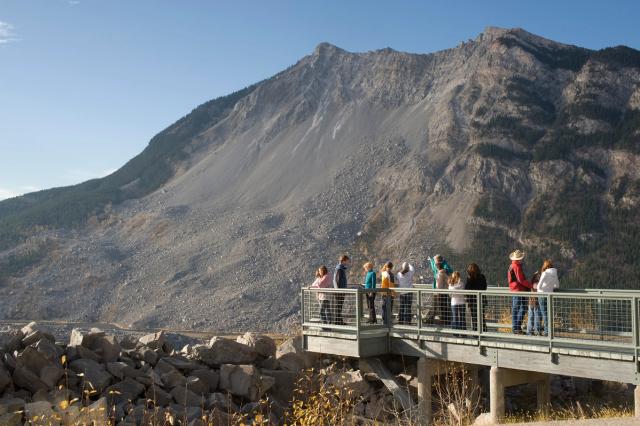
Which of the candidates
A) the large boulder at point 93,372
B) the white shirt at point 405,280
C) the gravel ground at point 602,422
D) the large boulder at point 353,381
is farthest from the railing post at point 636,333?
the large boulder at point 93,372

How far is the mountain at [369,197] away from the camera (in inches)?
1783

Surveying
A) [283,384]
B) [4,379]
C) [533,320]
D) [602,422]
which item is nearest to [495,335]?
[533,320]

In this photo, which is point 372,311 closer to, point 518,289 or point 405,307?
point 405,307

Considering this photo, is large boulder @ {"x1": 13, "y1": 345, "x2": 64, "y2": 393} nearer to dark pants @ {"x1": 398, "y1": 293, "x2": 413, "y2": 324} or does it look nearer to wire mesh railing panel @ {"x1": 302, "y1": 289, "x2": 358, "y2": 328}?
wire mesh railing panel @ {"x1": 302, "y1": 289, "x2": 358, "y2": 328}

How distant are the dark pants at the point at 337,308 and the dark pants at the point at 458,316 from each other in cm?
291

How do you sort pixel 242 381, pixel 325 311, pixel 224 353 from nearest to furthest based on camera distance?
pixel 242 381
pixel 224 353
pixel 325 311

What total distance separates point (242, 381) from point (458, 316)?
481cm

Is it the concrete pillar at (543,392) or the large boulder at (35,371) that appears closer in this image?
the large boulder at (35,371)

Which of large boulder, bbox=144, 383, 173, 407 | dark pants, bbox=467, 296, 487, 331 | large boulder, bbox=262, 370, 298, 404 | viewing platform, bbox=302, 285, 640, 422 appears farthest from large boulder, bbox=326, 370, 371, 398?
large boulder, bbox=144, 383, 173, 407

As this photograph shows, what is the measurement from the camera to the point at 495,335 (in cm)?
1258

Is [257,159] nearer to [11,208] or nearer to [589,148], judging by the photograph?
[589,148]

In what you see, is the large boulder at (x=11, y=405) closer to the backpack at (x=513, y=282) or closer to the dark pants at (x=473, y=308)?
the dark pants at (x=473, y=308)

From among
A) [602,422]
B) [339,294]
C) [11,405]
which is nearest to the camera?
[602,422]

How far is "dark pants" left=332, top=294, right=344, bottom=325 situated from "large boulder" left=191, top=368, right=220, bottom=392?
9.89 feet
